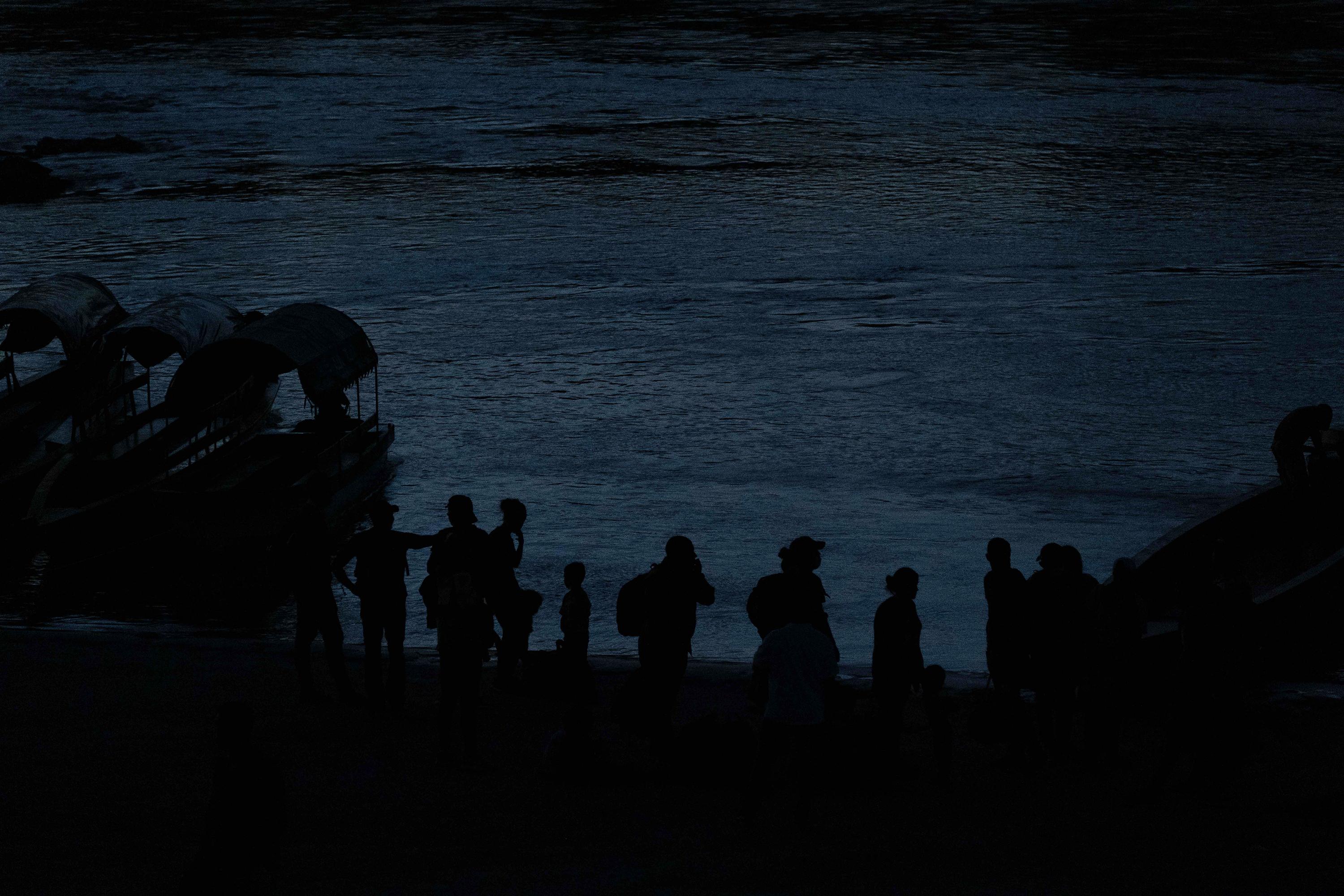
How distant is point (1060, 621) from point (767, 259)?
88.4 ft

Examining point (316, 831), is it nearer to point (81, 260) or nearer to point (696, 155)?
point (81, 260)

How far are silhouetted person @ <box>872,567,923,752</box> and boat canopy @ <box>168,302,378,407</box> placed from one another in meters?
11.4

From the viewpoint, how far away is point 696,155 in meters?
49.3

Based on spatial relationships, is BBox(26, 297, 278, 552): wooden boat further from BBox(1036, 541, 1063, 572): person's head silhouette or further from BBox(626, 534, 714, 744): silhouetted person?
BBox(1036, 541, 1063, 572): person's head silhouette

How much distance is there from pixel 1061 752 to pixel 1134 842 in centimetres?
130

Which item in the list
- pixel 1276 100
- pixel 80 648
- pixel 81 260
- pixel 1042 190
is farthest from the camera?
pixel 1276 100

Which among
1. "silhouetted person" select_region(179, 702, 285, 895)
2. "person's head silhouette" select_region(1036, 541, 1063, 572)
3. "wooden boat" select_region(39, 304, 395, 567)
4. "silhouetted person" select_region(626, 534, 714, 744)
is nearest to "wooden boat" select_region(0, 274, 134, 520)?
"wooden boat" select_region(39, 304, 395, 567)

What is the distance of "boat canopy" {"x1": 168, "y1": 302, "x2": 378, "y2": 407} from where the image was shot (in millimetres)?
19469

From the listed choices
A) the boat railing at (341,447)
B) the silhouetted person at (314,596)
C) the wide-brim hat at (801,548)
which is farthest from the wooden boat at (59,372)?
the wide-brim hat at (801,548)

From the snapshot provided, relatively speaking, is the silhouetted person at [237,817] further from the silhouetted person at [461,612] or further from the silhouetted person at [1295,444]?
the silhouetted person at [1295,444]

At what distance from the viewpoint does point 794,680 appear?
8.53 metres

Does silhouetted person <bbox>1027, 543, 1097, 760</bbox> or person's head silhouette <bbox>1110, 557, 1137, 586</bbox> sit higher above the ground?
person's head silhouette <bbox>1110, 557, 1137, 586</bbox>

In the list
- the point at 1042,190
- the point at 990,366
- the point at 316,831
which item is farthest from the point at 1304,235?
the point at 316,831

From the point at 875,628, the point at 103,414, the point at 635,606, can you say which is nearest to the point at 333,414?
the point at 103,414
